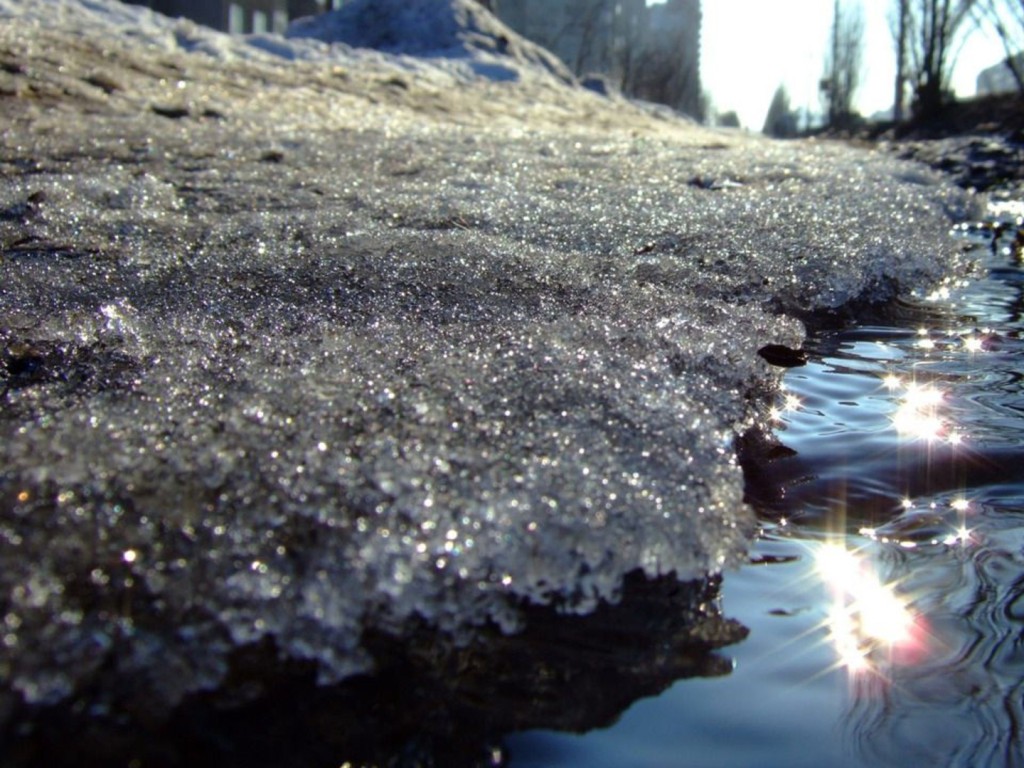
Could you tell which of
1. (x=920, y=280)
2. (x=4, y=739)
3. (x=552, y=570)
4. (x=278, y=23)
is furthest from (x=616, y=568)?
(x=278, y=23)

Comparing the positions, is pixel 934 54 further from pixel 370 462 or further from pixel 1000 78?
pixel 370 462

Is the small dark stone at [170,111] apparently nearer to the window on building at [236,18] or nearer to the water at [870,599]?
the water at [870,599]

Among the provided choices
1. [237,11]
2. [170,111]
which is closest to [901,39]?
[237,11]

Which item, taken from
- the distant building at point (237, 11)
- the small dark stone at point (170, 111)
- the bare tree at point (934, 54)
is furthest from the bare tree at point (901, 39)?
the small dark stone at point (170, 111)

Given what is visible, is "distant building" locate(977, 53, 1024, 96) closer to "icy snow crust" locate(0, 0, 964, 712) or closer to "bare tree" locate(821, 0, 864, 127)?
"bare tree" locate(821, 0, 864, 127)

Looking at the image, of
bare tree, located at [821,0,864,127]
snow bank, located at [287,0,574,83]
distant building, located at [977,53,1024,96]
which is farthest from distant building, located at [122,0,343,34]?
bare tree, located at [821,0,864,127]

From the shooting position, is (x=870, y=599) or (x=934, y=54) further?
(x=934, y=54)

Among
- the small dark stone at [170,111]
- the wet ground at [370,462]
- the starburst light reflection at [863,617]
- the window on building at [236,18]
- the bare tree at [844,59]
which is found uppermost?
the bare tree at [844,59]
